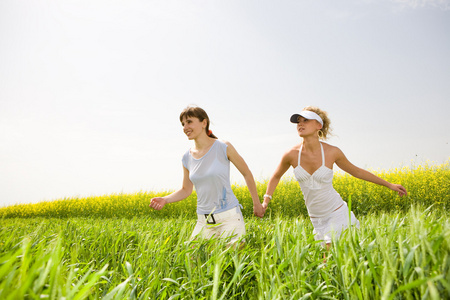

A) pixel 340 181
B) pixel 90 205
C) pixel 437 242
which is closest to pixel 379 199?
pixel 340 181

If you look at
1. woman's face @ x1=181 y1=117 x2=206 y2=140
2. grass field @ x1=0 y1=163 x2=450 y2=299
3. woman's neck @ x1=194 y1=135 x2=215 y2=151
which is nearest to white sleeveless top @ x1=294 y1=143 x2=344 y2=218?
grass field @ x1=0 y1=163 x2=450 y2=299

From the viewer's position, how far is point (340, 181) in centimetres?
1102

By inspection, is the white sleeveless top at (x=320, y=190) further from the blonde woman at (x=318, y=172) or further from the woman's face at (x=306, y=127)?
the woman's face at (x=306, y=127)

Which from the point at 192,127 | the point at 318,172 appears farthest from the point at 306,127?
the point at 192,127

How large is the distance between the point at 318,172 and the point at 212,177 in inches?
51.8

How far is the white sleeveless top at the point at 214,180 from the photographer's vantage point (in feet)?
12.4

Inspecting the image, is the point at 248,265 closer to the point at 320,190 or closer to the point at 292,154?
the point at 320,190

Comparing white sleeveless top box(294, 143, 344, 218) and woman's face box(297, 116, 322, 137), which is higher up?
woman's face box(297, 116, 322, 137)

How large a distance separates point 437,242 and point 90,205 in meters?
17.1

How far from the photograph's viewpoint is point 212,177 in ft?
12.5

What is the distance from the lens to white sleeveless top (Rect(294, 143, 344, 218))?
4066 millimetres

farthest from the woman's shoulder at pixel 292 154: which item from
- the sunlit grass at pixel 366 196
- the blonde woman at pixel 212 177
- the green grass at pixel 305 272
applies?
the sunlit grass at pixel 366 196

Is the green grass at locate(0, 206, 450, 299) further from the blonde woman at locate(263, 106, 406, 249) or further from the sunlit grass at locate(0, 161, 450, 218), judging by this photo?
the sunlit grass at locate(0, 161, 450, 218)

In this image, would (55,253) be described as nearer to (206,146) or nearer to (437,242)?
(437,242)
